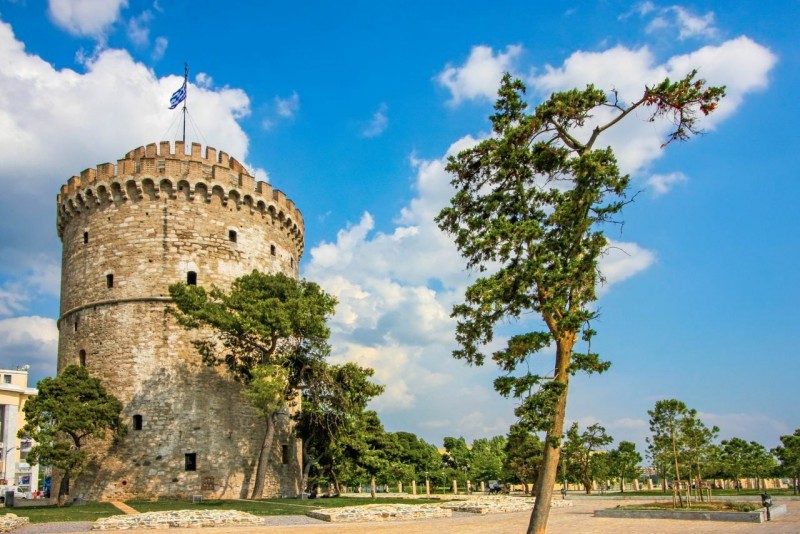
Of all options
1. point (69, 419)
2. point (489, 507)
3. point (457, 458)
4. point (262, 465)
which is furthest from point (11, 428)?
point (489, 507)

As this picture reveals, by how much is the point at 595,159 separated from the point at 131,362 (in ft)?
81.7

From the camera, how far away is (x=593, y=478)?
53.3 meters

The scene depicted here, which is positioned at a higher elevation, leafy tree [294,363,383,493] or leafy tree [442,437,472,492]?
leafy tree [294,363,383,493]

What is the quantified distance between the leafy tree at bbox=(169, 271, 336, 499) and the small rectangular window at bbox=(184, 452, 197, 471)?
2986mm

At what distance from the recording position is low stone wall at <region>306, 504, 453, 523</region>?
20.3 metres

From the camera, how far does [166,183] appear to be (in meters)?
31.9

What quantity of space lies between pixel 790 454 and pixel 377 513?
1548 inches

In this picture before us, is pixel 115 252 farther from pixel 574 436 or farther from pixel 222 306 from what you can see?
pixel 574 436

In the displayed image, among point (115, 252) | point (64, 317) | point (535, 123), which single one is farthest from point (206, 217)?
point (535, 123)

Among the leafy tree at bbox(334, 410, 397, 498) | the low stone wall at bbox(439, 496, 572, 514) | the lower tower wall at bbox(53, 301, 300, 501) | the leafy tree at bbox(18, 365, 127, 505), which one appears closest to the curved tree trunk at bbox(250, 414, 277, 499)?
the lower tower wall at bbox(53, 301, 300, 501)

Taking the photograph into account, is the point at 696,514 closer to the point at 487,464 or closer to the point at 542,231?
the point at 542,231

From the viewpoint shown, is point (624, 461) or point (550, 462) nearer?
point (550, 462)

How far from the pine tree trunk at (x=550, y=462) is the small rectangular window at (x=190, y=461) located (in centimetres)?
2138

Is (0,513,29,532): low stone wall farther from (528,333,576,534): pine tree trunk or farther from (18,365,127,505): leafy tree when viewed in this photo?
(528,333,576,534): pine tree trunk
